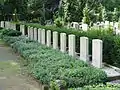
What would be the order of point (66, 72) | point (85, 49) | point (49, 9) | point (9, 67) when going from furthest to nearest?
point (49, 9)
point (9, 67)
point (85, 49)
point (66, 72)

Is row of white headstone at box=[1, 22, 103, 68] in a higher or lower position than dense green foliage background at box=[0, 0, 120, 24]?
lower

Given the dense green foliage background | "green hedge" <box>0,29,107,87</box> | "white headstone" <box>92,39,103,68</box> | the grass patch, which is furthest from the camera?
the dense green foliage background

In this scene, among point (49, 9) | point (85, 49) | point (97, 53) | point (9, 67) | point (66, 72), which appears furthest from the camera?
point (49, 9)

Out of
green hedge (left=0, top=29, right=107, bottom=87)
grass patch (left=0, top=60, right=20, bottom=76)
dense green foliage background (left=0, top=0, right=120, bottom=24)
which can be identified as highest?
dense green foliage background (left=0, top=0, right=120, bottom=24)

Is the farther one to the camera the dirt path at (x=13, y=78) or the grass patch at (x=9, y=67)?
the grass patch at (x=9, y=67)

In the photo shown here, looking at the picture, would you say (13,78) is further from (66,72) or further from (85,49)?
(85,49)

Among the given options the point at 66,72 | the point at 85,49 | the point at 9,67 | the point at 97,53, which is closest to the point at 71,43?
the point at 85,49

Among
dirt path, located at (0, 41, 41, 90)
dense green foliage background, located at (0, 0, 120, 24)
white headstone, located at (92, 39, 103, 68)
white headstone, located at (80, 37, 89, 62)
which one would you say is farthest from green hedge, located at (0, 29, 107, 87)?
dense green foliage background, located at (0, 0, 120, 24)

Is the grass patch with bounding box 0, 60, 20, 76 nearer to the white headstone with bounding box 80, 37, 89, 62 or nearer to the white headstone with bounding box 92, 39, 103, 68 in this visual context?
the white headstone with bounding box 80, 37, 89, 62

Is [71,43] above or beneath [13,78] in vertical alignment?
above

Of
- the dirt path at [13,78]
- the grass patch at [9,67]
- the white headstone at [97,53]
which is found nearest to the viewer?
the dirt path at [13,78]

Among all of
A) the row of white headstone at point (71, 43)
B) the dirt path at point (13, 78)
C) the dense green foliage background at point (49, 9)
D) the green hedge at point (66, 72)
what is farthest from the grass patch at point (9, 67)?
the dense green foliage background at point (49, 9)

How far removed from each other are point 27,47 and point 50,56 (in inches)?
133

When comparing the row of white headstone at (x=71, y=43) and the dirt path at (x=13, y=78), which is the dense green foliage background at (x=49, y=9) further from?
the dirt path at (x=13, y=78)
